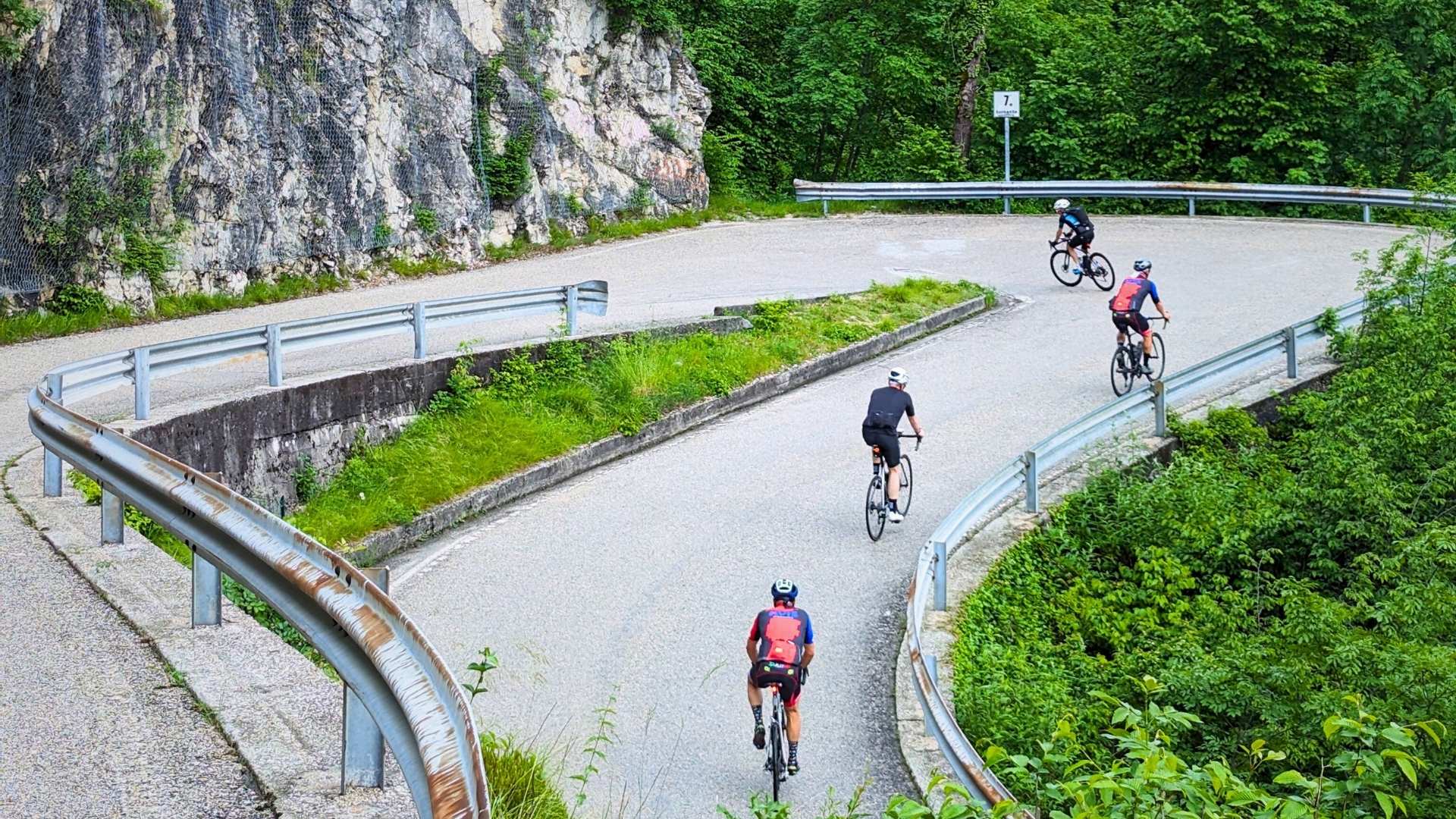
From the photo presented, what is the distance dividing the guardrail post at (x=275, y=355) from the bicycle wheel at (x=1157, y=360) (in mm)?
10426

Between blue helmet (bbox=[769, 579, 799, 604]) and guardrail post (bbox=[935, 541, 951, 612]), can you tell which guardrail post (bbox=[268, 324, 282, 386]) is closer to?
guardrail post (bbox=[935, 541, 951, 612])

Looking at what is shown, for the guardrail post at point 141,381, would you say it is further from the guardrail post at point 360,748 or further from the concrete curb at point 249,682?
the guardrail post at point 360,748

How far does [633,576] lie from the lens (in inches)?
476

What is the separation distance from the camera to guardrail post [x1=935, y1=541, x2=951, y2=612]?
1075cm

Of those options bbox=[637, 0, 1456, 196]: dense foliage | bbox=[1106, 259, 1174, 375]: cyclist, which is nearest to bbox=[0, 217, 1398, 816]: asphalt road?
bbox=[1106, 259, 1174, 375]: cyclist

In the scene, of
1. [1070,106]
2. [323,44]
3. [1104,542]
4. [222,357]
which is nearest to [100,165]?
[323,44]

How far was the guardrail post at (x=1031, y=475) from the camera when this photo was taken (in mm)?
12992

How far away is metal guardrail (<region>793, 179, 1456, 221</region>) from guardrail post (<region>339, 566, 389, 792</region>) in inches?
1058

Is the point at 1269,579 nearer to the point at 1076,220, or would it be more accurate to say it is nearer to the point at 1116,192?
the point at 1076,220

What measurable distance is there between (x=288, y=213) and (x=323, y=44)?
10.4 ft

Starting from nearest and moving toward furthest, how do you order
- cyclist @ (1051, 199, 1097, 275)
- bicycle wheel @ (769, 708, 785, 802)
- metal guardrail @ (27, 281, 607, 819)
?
metal guardrail @ (27, 281, 607, 819) → bicycle wheel @ (769, 708, 785, 802) → cyclist @ (1051, 199, 1097, 275)

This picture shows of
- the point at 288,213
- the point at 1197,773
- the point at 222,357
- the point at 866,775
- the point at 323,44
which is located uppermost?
the point at 323,44

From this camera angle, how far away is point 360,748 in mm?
4613

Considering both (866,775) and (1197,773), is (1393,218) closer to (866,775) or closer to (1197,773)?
(866,775)
